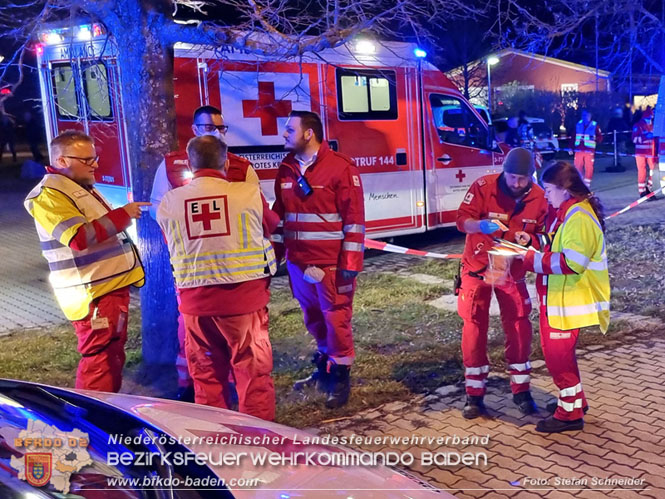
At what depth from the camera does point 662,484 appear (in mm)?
3695

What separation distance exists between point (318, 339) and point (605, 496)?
2275 millimetres

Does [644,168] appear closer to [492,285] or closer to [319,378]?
[492,285]

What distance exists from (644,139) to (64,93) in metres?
12.1

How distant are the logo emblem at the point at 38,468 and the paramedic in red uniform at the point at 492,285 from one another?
3.11 metres

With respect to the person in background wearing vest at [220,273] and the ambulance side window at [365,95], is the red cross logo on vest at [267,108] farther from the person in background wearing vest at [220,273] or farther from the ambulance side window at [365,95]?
the person in background wearing vest at [220,273]

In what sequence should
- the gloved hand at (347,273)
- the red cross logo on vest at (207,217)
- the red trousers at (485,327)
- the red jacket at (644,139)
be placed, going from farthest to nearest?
the red jacket at (644,139) < the gloved hand at (347,273) < the red trousers at (485,327) < the red cross logo on vest at (207,217)

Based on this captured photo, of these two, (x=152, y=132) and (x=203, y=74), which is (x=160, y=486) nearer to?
(x=152, y=132)

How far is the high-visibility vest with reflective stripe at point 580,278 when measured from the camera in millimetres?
4074

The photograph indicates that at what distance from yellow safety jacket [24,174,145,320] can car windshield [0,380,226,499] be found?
165cm

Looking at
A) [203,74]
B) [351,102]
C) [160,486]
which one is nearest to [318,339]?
[160,486]

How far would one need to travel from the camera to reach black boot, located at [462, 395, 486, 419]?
4605mm

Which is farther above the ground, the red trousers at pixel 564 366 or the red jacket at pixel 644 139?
the red jacket at pixel 644 139

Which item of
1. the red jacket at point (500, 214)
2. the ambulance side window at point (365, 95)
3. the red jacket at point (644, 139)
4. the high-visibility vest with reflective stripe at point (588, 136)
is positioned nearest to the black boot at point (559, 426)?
the red jacket at point (500, 214)

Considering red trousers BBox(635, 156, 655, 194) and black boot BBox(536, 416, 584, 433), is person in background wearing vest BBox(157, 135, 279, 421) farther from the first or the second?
red trousers BBox(635, 156, 655, 194)
